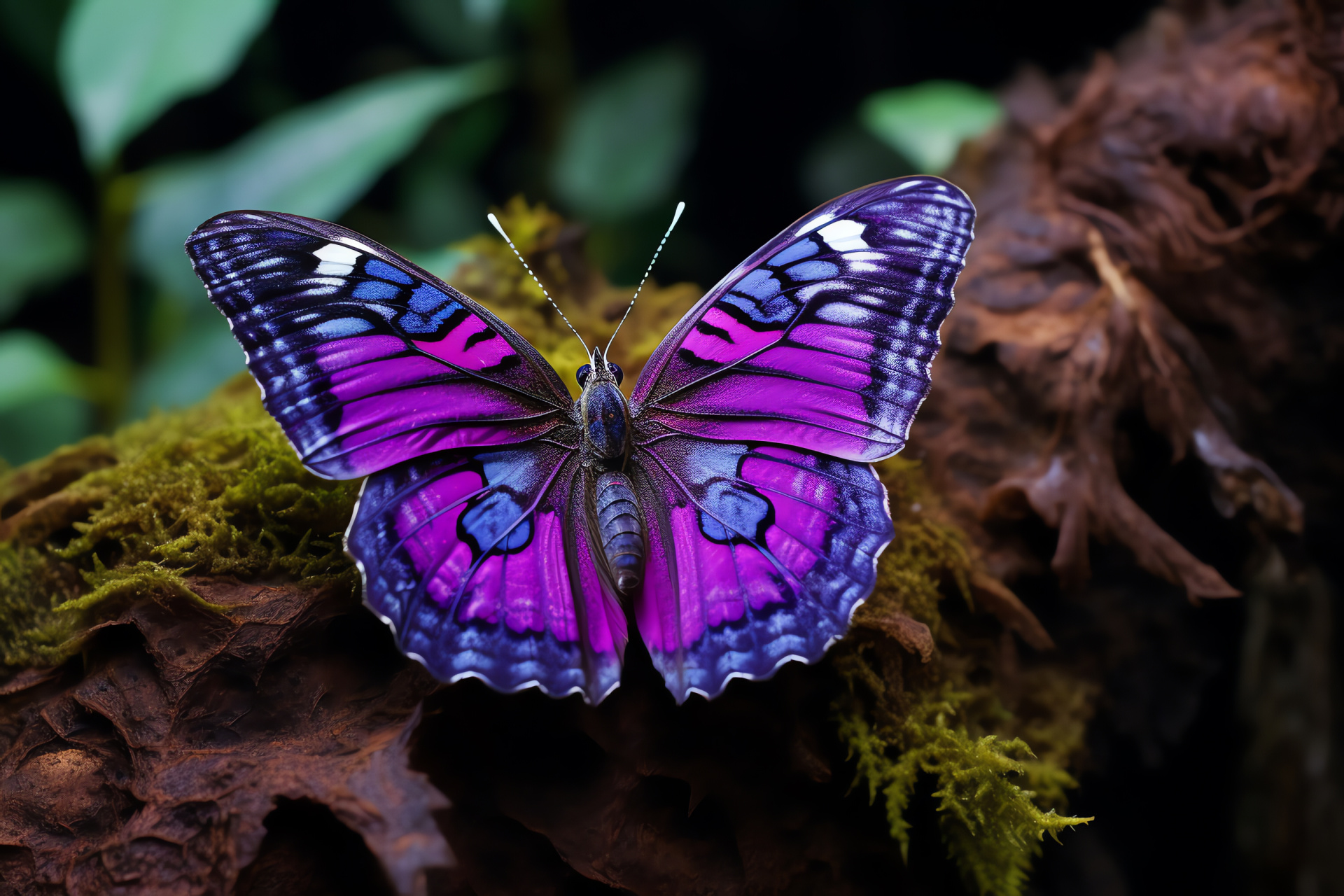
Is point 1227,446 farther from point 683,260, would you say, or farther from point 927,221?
point 683,260

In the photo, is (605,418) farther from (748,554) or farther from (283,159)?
(283,159)

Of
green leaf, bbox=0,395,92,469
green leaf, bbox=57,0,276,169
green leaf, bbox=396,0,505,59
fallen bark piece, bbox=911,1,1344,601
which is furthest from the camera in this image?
green leaf, bbox=396,0,505,59

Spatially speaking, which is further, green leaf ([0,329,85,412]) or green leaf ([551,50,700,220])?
green leaf ([551,50,700,220])

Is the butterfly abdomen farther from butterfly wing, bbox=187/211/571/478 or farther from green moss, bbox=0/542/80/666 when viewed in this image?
green moss, bbox=0/542/80/666

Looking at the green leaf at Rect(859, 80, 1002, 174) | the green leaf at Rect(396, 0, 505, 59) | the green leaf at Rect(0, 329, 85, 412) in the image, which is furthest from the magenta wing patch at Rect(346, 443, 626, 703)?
the green leaf at Rect(396, 0, 505, 59)

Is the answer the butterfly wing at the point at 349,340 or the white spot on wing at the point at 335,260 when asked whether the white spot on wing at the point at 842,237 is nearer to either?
the butterfly wing at the point at 349,340

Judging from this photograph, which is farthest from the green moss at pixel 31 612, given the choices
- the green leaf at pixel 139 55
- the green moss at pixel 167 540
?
the green leaf at pixel 139 55

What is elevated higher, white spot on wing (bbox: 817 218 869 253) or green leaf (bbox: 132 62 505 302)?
green leaf (bbox: 132 62 505 302)

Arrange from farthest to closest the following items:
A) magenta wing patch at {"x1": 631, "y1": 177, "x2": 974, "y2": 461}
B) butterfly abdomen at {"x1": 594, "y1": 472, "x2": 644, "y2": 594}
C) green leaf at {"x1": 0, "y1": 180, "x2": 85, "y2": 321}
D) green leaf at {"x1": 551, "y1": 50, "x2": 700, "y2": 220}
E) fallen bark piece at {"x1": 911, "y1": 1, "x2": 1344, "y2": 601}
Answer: green leaf at {"x1": 551, "y1": 50, "x2": 700, "y2": 220}, green leaf at {"x1": 0, "y1": 180, "x2": 85, "y2": 321}, fallen bark piece at {"x1": 911, "y1": 1, "x2": 1344, "y2": 601}, magenta wing patch at {"x1": 631, "y1": 177, "x2": 974, "y2": 461}, butterfly abdomen at {"x1": 594, "y1": 472, "x2": 644, "y2": 594}
